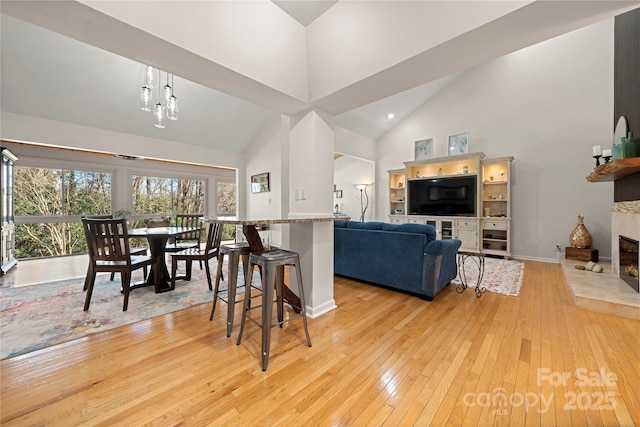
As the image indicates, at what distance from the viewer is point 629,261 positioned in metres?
2.83

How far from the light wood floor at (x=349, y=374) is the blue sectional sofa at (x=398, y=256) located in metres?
0.50

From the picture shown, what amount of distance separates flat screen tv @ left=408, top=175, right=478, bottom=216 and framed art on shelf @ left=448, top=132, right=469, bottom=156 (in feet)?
2.34

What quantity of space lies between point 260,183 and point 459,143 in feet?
15.4

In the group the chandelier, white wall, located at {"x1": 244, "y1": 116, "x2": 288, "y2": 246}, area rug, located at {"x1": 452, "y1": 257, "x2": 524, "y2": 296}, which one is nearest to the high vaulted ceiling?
the chandelier

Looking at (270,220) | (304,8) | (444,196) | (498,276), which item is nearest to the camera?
(270,220)

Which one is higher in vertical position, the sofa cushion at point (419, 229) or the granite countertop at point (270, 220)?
the granite countertop at point (270, 220)

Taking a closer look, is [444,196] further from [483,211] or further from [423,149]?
[423,149]

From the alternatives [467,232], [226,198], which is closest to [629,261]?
[467,232]

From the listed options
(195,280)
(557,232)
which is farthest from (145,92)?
(557,232)

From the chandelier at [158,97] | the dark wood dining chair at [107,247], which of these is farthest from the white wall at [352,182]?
the dark wood dining chair at [107,247]

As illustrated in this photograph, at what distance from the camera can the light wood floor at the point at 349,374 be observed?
4.08ft

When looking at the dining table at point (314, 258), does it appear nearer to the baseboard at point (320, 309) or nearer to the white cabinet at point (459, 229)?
the baseboard at point (320, 309)

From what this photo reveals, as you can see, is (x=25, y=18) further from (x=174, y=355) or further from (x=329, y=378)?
(x=329, y=378)

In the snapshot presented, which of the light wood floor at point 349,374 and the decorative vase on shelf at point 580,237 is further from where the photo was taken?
the decorative vase on shelf at point 580,237
